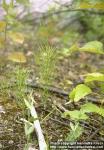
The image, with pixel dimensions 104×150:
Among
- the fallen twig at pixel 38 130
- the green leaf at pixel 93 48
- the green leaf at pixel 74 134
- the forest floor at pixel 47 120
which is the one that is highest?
the green leaf at pixel 93 48

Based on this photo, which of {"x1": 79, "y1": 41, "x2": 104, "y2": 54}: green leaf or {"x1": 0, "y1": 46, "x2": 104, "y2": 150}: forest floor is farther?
{"x1": 79, "y1": 41, "x2": 104, "y2": 54}: green leaf

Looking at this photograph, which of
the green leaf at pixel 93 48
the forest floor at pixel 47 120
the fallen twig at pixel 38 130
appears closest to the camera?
the fallen twig at pixel 38 130

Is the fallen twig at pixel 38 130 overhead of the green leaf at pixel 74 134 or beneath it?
beneath

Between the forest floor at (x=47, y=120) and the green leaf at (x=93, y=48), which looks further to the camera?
the green leaf at (x=93, y=48)

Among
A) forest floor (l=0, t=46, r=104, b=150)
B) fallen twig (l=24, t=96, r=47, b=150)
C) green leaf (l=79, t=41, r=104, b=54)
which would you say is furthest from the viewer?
green leaf (l=79, t=41, r=104, b=54)

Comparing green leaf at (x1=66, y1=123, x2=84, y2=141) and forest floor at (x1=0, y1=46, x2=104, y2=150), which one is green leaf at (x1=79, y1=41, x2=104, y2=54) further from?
green leaf at (x1=66, y1=123, x2=84, y2=141)

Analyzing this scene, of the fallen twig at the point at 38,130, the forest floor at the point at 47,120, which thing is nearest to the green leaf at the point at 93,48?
the forest floor at the point at 47,120

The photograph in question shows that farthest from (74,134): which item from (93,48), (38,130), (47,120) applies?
(93,48)

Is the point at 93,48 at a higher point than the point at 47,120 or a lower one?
higher

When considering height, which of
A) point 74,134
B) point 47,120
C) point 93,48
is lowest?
point 47,120

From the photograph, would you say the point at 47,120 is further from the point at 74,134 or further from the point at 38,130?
the point at 74,134

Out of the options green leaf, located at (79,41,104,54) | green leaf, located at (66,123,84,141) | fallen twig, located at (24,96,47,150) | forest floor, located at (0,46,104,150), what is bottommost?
forest floor, located at (0,46,104,150)

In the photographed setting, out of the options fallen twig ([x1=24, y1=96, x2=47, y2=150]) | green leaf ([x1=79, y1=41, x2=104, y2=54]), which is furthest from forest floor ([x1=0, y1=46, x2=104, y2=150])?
green leaf ([x1=79, y1=41, x2=104, y2=54])

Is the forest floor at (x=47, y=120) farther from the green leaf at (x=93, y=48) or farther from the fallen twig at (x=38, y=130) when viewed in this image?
the green leaf at (x=93, y=48)
